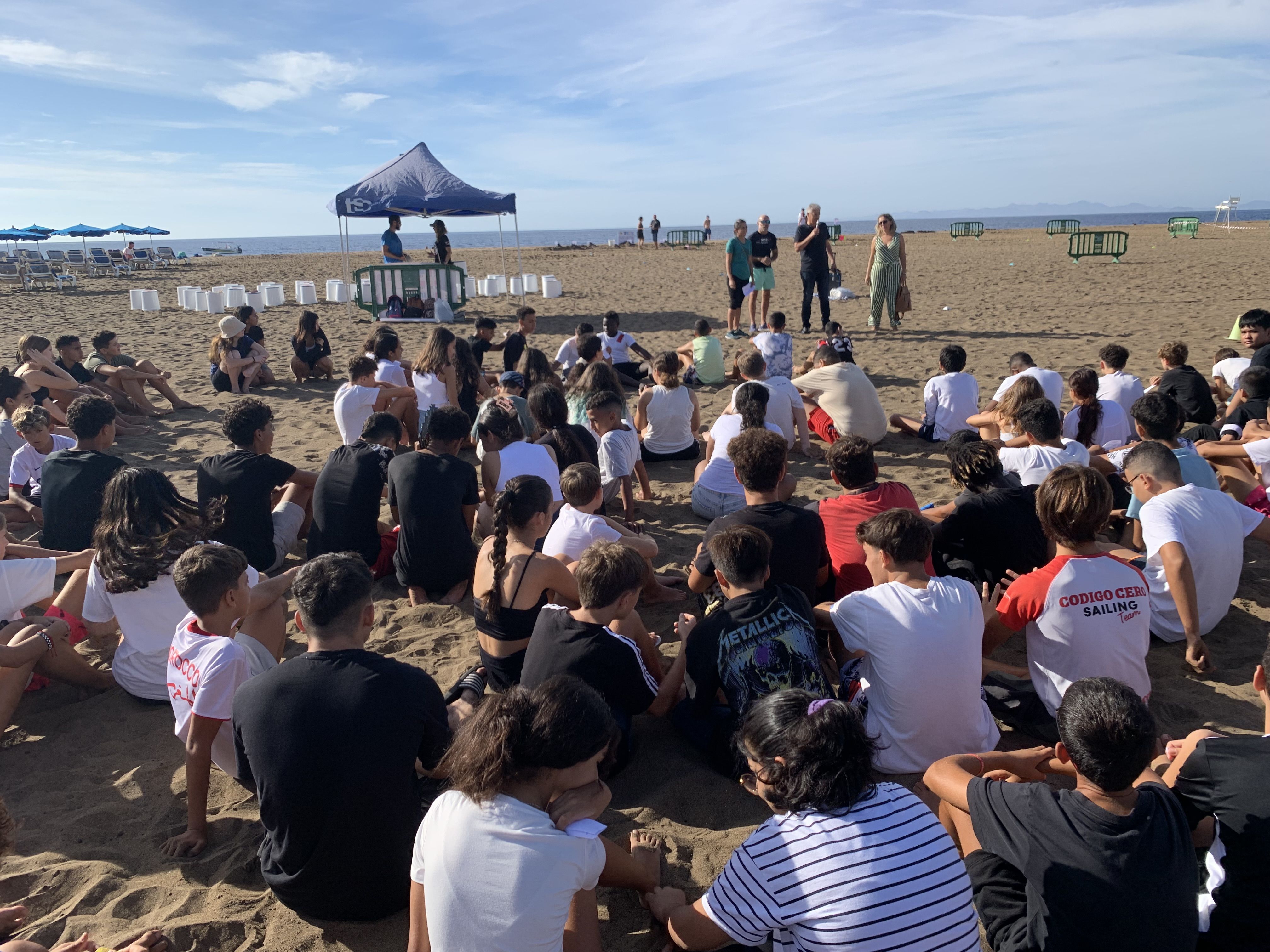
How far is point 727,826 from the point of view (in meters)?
→ 2.94

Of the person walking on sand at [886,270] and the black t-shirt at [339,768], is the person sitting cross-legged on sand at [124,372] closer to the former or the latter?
the black t-shirt at [339,768]

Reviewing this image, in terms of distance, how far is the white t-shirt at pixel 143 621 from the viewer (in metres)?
3.58

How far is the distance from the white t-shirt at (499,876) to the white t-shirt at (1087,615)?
79.3 inches

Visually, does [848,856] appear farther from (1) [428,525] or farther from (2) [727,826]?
(1) [428,525]

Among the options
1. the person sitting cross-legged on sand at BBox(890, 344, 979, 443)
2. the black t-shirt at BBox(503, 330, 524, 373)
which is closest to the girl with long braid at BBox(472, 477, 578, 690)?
the person sitting cross-legged on sand at BBox(890, 344, 979, 443)

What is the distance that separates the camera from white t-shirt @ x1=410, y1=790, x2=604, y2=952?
1853 millimetres

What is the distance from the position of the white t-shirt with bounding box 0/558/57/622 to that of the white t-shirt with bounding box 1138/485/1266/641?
16.2 ft

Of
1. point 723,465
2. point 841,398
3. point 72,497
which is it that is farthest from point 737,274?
point 72,497

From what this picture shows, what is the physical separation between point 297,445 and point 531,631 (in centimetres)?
515

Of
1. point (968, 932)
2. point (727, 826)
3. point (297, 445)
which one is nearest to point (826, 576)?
point (727, 826)

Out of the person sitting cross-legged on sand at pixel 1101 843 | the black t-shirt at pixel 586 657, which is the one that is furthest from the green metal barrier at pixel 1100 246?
the person sitting cross-legged on sand at pixel 1101 843

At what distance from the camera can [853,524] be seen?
12.5 ft

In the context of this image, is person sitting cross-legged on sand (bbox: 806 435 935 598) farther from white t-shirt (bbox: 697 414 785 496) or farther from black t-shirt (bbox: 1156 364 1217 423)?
black t-shirt (bbox: 1156 364 1217 423)

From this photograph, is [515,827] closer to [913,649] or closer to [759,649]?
[759,649]
